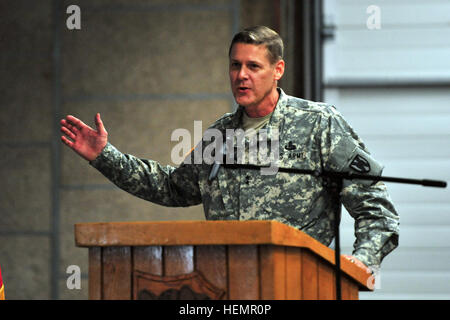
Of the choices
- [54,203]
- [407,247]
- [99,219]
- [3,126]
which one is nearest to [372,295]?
[407,247]

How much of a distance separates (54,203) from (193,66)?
51.6 inches

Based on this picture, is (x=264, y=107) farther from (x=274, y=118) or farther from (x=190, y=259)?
(x=190, y=259)

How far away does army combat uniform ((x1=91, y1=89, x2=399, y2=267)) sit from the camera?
2.46 metres

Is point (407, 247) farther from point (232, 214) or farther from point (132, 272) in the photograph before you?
point (132, 272)

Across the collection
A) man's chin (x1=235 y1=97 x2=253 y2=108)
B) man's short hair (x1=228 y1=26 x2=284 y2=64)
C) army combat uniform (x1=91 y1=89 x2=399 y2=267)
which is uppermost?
man's short hair (x1=228 y1=26 x2=284 y2=64)

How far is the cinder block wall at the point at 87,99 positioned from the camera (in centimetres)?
456

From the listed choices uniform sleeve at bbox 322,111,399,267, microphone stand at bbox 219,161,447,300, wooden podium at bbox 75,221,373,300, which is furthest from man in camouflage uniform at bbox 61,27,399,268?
wooden podium at bbox 75,221,373,300

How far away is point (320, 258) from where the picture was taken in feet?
6.26

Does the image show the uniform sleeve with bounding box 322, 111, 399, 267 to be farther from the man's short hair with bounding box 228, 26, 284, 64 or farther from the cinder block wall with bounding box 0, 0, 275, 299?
the cinder block wall with bounding box 0, 0, 275, 299

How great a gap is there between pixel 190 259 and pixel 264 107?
117cm

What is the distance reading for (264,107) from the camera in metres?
2.73

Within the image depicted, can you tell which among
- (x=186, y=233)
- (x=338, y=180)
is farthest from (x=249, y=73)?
(x=186, y=233)

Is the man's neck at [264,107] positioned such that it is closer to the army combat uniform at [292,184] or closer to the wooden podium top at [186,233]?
the army combat uniform at [292,184]

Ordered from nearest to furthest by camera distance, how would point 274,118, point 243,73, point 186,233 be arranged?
point 186,233, point 243,73, point 274,118
